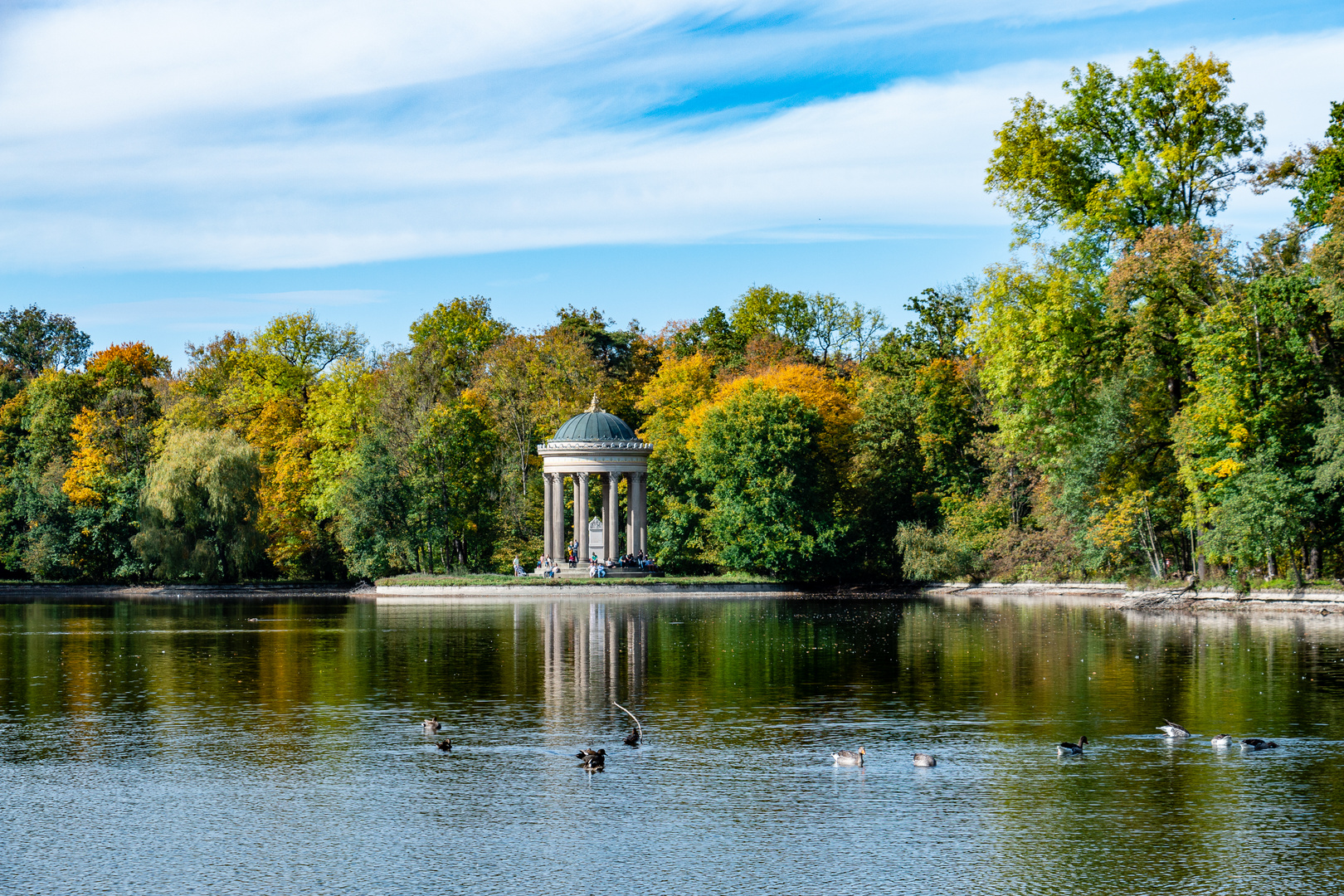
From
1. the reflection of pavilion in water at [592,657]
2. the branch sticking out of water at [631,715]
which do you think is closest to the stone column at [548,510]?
the reflection of pavilion in water at [592,657]

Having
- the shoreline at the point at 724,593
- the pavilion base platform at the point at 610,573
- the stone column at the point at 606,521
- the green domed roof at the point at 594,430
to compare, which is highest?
the green domed roof at the point at 594,430

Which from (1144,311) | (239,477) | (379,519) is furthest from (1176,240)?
(239,477)

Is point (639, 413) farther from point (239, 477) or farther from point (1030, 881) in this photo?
point (1030, 881)

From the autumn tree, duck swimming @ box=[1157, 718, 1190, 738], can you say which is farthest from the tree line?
duck swimming @ box=[1157, 718, 1190, 738]

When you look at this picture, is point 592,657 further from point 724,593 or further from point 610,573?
point 610,573

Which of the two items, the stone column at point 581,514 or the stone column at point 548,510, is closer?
the stone column at point 548,510

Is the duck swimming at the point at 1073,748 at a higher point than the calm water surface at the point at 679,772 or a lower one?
higher

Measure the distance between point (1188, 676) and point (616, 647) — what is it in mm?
15191

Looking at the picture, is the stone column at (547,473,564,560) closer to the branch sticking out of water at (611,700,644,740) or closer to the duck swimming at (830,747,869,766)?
the branch sticking out of water at (611,700,644,740)

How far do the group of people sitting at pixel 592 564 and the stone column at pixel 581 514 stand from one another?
35cm

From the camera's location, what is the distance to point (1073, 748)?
1956 cm

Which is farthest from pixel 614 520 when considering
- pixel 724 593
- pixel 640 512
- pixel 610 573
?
pixel 724 593

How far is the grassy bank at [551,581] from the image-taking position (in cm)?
6881

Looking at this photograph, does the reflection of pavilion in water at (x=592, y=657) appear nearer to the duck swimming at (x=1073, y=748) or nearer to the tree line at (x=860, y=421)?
the duck swimming at (x=1073, y=748)
